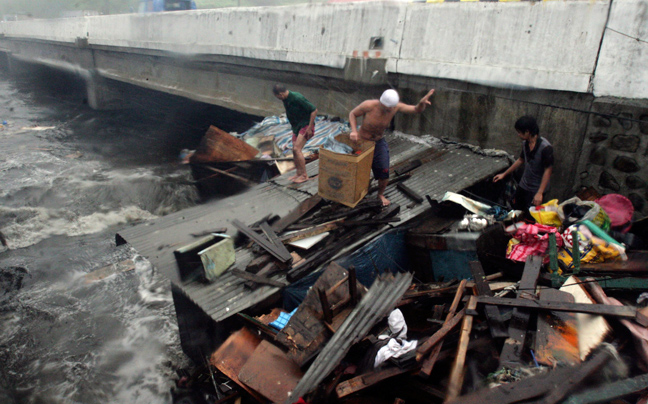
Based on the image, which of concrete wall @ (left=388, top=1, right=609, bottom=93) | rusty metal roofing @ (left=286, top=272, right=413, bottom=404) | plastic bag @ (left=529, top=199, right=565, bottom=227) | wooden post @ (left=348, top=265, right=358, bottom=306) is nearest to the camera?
rusty metal roofing @ (left=286, top=272, right=413, bottom=404)

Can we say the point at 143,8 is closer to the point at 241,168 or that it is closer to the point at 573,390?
the point at 241,168

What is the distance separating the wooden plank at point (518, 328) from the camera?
3115 millimetres

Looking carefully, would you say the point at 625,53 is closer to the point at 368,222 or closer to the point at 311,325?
the point at 368,222

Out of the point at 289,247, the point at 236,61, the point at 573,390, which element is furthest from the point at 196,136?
the point at 573,390

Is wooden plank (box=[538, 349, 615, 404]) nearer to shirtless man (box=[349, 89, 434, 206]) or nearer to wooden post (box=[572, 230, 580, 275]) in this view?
wooden post (box=[572, 230, 580, 275])

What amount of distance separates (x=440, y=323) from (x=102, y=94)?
21.6 m

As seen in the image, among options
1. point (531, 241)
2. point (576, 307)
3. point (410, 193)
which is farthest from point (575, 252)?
point (410, 193)

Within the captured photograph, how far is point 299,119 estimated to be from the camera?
291 inches

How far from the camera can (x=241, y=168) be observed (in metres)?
9.24

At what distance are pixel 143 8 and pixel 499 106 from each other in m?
21.7

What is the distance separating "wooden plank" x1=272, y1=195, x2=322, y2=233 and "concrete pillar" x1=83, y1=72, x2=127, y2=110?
58.9 feet

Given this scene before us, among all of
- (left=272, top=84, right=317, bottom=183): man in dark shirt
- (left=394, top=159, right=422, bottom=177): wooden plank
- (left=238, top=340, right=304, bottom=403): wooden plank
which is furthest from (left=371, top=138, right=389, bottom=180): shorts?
(left=238, top=340, right=304, bottom=403): wooden plank

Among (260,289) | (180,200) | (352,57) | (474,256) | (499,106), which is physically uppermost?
(352,57)

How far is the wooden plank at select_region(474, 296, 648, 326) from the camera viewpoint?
331 centimetres
